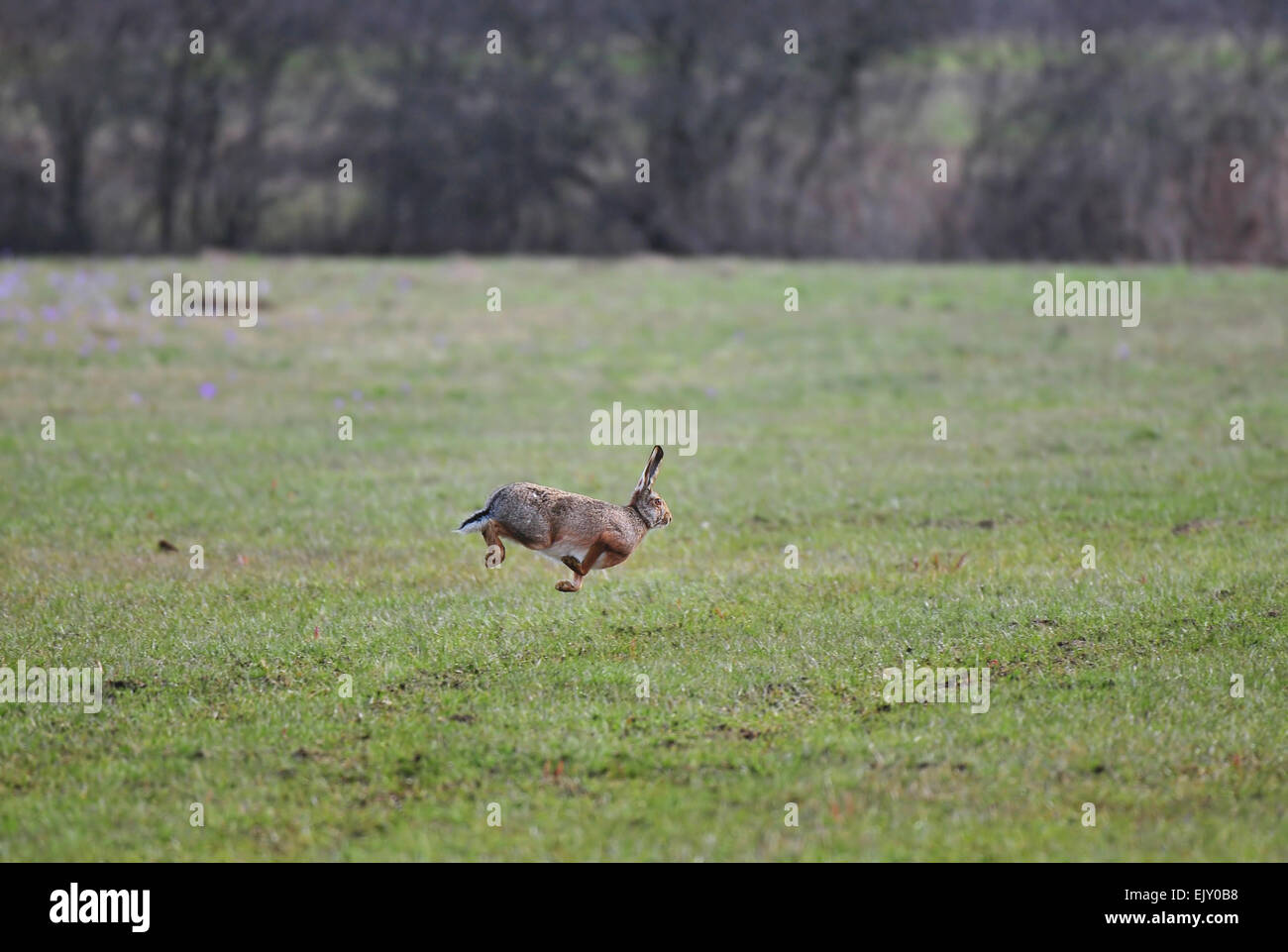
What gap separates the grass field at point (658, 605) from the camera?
6238 millimetres

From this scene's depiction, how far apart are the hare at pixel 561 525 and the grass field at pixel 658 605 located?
1.71 feet

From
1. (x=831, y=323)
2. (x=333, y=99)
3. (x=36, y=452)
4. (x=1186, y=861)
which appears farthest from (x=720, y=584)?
(x=333, y=99)

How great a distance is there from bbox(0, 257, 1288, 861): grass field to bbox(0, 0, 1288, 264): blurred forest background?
1079 cm

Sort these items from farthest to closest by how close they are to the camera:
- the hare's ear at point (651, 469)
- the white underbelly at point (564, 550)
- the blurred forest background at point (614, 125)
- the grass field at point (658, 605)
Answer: the blurred forest background at point (614, 125) → the white underbelly at point (564, 550) → the hare's ear at point (651, 469) → the grass field at point (658, 605)

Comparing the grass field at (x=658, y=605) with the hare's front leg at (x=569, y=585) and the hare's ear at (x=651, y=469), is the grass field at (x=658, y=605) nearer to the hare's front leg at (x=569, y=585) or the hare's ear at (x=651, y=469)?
the hare's front leg at (x=569, y=585)

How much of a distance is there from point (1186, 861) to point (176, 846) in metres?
3.84

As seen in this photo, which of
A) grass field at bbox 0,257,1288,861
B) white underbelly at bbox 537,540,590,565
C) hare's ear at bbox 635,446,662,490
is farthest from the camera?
white underbelly at bbox 537,540,590,565

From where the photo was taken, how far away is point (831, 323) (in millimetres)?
20625

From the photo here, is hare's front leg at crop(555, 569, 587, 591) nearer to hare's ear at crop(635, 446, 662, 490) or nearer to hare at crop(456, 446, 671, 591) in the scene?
hare at crop(456, 446, 671, 591)

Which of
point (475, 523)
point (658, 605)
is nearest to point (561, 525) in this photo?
point (475, 523)

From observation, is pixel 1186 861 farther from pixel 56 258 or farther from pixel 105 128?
pixel 105 128

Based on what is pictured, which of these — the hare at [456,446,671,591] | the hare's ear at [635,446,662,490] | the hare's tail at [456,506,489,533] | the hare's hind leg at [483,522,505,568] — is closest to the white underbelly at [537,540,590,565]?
the hare at [456,446,671,591]

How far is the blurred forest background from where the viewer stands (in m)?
28.7

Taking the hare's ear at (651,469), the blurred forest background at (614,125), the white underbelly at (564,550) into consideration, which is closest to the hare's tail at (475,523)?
the white underbelly at (564,550)
